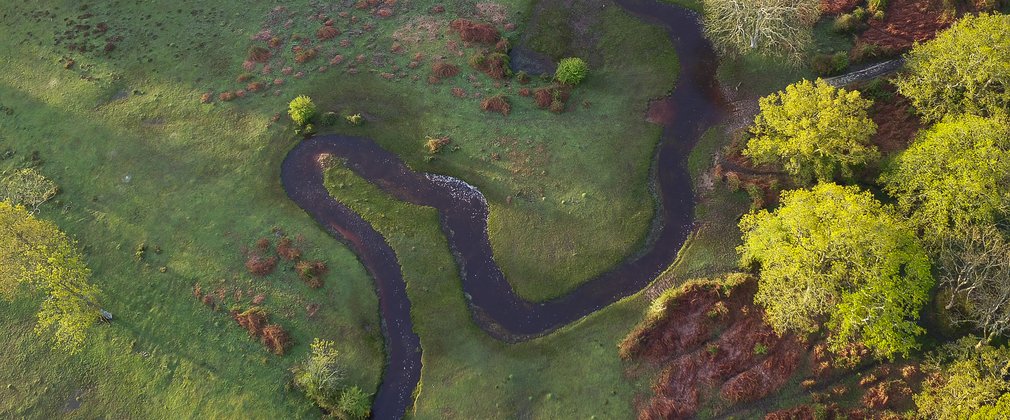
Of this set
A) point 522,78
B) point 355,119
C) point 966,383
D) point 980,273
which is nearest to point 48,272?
point 355,119

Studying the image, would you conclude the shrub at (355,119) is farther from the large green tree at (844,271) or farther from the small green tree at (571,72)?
the large green tree at (844,271)

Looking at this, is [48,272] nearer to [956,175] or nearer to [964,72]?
[956,175]

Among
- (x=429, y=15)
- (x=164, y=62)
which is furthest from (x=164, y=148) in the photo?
(x=429, y=15)

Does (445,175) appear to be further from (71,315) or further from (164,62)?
(164,62)

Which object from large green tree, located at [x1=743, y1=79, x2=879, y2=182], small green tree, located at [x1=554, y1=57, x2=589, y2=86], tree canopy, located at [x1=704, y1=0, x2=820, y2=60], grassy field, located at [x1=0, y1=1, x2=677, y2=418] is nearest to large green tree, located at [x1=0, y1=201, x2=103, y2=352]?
grassy field, located at [x1=0, y1=1, x2=677, y2=418]

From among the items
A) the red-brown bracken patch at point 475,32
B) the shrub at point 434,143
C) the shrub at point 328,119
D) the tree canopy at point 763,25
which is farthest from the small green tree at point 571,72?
the shrub at point 328,119

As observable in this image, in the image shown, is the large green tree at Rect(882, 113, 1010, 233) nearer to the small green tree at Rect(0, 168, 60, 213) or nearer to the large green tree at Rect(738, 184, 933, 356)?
the large green tree at Rect(738, 184, 933, 356)
